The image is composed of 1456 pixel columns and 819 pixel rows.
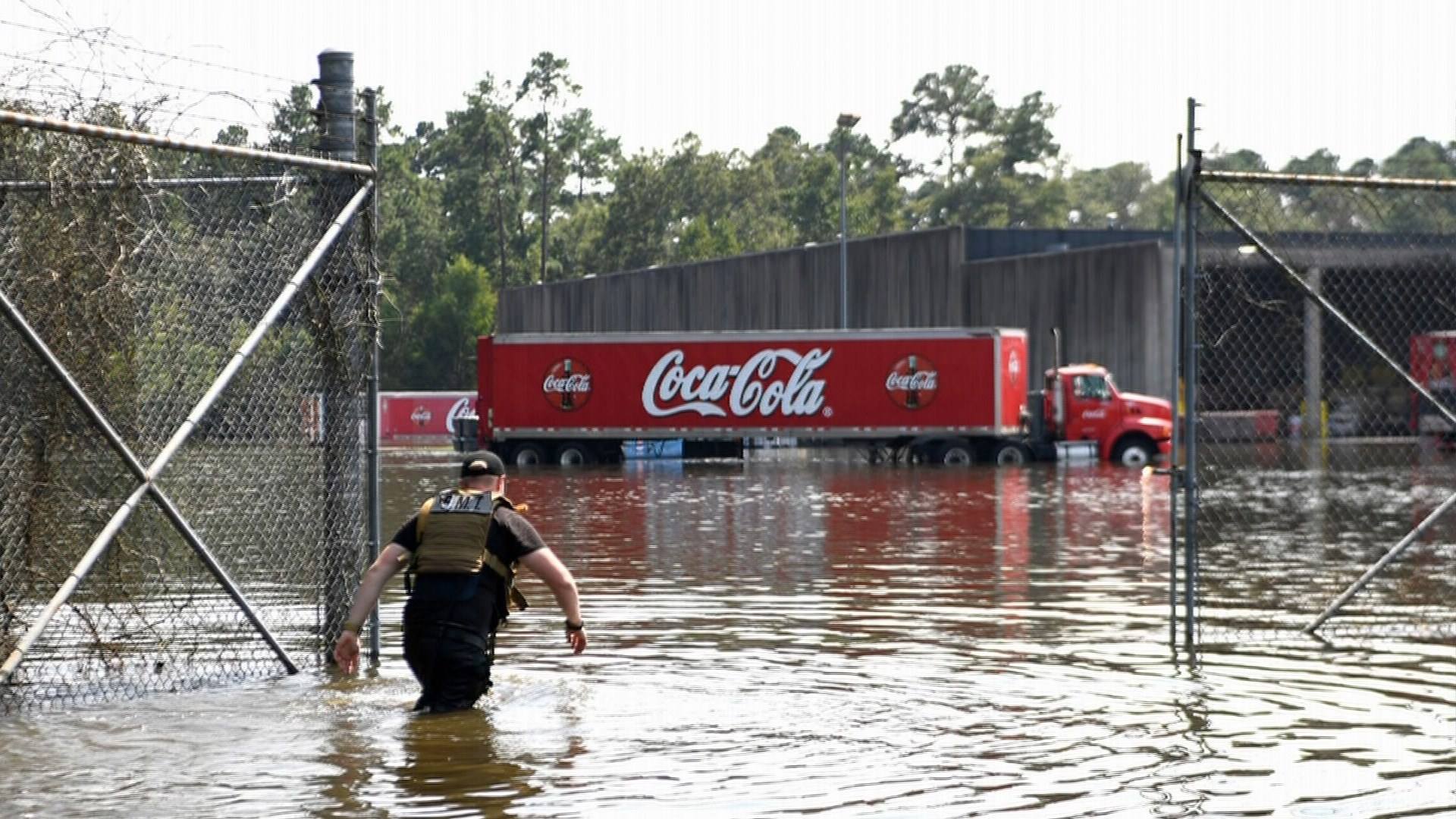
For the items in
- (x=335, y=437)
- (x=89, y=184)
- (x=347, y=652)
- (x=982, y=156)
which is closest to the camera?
(x=347, y=652)

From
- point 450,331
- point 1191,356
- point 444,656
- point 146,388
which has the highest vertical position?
point 450,331

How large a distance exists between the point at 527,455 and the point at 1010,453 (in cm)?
1062

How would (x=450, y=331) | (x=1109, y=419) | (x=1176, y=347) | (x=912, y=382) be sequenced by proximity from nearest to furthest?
(x=1176, y=347)
(x=1109, y=419)
(x=912, y=382)
(x=450, y=331)

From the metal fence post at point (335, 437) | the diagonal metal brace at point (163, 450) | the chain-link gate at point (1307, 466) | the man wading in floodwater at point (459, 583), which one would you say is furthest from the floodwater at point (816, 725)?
the chain-link gate at point (1307, 466)

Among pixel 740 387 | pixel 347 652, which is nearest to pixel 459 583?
pixel 347 652

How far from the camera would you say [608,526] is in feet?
82.2

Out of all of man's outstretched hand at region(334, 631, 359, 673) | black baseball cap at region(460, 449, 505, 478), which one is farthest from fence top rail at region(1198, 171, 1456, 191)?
man's outstretched hand at region(334, 631, 359, 673)

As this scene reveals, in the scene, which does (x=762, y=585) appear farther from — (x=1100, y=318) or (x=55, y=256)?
(x=1100, y=318)

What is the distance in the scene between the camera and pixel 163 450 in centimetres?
1055

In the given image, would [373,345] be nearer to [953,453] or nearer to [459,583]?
[459,583]

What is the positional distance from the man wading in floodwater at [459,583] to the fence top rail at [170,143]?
6.50 feet

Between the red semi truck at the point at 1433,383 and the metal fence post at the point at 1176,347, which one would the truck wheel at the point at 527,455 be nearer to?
the red semi truck at the point at 1433,383

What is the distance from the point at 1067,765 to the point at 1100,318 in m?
52.1

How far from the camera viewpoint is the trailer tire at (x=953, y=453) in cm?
4741
